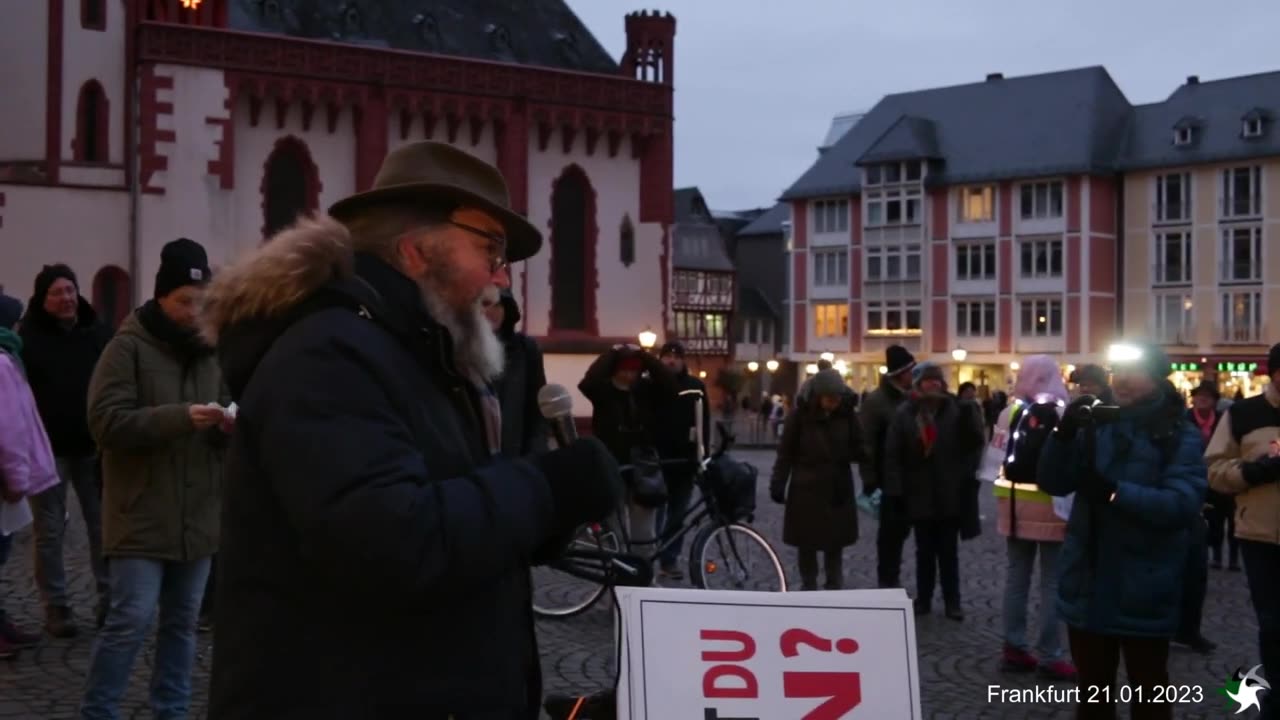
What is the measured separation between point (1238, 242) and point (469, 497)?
62.3 metres

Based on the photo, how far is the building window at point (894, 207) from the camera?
65.3 meters

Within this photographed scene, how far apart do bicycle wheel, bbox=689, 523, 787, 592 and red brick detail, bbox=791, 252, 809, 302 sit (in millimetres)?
59858

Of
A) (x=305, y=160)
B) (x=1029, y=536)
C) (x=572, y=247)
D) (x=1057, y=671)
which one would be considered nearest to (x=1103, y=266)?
(x=572, y=247)

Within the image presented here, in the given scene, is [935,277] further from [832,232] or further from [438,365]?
[438,365]

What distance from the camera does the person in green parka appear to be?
557cm

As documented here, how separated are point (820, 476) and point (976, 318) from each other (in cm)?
5508

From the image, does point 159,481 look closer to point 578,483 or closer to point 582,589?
point 578,483

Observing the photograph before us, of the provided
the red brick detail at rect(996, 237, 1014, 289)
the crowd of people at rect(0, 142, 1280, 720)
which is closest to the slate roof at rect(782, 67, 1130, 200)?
the red brick detail at rect(996, 237, 1014, 289)

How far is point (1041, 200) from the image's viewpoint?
204 feet

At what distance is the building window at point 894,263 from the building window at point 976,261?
184 centimetres

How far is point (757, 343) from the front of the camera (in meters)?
81.1

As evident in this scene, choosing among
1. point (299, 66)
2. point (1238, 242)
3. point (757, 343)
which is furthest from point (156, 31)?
point (757, 343)

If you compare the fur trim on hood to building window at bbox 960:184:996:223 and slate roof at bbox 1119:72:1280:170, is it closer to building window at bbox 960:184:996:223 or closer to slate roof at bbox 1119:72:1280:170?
slate roof at bbox 1119:72:1280:170

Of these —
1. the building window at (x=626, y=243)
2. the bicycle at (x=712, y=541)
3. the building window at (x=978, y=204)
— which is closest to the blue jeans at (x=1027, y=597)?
the bicycle at (x=712, y=541)
